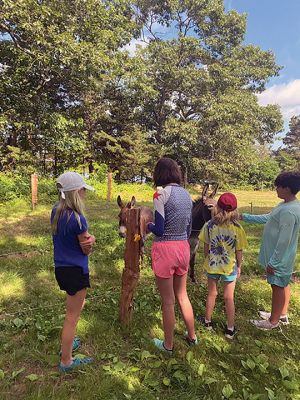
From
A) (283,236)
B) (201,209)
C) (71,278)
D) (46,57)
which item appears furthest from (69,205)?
(46,57)

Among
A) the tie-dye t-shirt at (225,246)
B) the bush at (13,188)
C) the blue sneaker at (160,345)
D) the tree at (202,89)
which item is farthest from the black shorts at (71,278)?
the tree at (202,89)

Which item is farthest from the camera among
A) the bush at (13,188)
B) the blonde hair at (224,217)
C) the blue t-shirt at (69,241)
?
the bush at (13,188)

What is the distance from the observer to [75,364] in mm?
2977

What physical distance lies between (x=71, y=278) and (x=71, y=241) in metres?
0.33

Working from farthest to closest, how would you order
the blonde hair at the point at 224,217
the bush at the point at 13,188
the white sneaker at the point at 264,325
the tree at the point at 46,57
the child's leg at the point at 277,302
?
the bush at the point at 13,188
the tree at the point at 46,57
the white sneaker at the point at 264,325
the child's leg at the point at 277,302
the blonde hair at the point at 224,217

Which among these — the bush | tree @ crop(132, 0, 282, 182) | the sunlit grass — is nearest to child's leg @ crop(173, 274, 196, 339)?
the sunlit grass

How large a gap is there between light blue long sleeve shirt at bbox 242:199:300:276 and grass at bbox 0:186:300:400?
89cm

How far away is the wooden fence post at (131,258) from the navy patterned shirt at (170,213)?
579 mm

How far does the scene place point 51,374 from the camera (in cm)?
286

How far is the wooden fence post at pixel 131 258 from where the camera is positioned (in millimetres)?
3547

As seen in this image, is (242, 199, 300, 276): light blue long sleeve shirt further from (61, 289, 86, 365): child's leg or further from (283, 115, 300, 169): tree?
(283, 115, 300, 169): tree

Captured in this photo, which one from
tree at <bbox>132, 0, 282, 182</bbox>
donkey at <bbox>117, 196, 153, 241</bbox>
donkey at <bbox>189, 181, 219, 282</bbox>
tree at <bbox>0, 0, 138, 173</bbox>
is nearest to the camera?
donkey at <bbox>117, 196, 153, 241</bbox>

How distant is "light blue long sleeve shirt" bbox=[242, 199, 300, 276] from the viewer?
3.50m

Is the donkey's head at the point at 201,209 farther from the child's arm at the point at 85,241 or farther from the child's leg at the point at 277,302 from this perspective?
the child's arm at the point at 85,241
